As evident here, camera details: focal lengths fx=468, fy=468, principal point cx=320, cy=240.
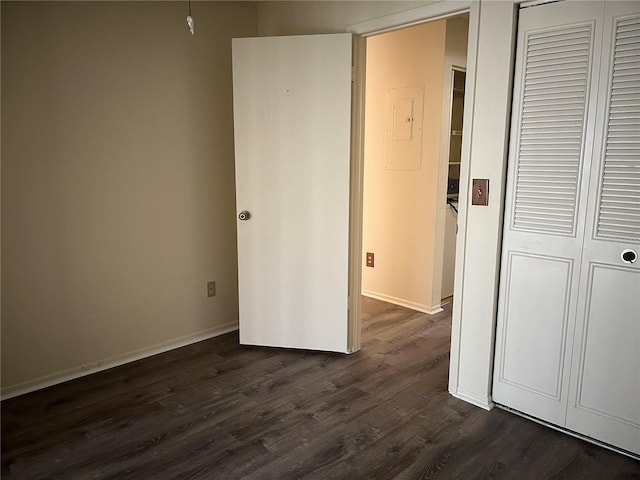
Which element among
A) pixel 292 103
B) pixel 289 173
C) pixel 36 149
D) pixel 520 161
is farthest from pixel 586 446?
pixel 36 149

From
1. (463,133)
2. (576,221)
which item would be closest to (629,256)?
(576,221)

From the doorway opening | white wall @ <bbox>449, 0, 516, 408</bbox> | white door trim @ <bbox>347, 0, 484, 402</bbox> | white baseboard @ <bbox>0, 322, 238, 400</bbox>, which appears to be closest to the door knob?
white wall @ <bbox>449, 0, 516, 408</bbox>

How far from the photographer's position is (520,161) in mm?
2213

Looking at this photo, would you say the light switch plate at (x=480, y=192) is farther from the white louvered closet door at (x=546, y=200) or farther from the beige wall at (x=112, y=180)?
the beige wall at (x=112, y=180)

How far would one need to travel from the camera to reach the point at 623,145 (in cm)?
193

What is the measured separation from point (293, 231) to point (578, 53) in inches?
70.5

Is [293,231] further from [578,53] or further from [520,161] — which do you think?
[578,53]

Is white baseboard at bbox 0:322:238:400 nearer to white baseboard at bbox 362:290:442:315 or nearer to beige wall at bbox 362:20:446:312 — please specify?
white baseboard at bbox 362:290:442:315

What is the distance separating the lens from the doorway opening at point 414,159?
12.2 feet

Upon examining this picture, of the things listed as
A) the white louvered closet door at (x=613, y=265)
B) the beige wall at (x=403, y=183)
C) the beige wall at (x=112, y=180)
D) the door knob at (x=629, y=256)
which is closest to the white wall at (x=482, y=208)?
the white louvered closet door at (x=613, y=265)

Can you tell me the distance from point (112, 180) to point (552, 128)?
7.84 feet

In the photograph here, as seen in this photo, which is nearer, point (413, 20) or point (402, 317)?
point (413, 20)

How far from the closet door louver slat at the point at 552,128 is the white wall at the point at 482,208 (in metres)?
0.10

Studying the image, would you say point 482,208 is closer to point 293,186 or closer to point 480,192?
point 480,192
